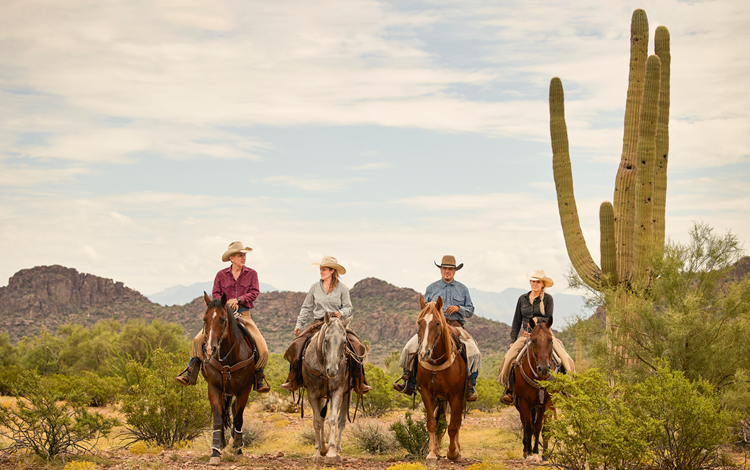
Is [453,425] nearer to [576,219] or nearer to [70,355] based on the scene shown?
[576,219]

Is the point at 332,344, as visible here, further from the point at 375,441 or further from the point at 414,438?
the point at 375,441

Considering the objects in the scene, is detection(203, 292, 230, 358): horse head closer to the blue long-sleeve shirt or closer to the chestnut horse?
the chestnut horse

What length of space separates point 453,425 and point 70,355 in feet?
86.2

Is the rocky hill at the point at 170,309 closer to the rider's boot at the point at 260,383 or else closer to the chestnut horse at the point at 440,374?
the rider's boot at the point at 260,383

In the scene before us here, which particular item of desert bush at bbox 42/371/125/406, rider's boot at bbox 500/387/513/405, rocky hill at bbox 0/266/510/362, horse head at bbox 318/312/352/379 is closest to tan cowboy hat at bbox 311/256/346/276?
horse head at bbox 318/312/352/379

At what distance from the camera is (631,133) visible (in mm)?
18078

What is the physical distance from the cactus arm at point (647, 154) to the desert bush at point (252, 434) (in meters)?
9.91

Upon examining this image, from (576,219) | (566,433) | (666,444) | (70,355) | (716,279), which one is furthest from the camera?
(70,355)

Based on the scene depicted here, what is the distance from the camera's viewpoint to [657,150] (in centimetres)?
1670

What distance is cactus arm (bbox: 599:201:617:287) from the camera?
16688 millimetres

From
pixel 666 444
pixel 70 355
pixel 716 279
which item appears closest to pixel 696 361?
pixel 716 279

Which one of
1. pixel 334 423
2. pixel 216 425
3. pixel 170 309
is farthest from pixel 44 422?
pixel 170 309

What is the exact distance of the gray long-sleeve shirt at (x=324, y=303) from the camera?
1048cm

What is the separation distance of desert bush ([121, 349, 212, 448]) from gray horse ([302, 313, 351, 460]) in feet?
10.3
